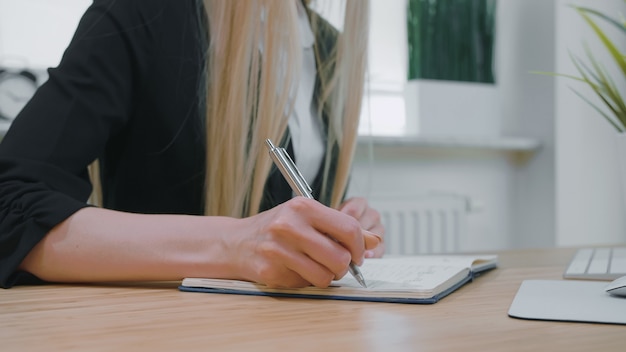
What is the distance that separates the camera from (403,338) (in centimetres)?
42

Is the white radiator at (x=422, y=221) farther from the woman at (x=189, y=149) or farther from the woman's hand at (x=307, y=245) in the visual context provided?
the woman's hand at (x=307, y=245)

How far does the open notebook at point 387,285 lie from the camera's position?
0.55 metres

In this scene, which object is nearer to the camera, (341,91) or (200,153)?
(200,153)

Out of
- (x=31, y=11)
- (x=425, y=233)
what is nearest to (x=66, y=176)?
(x=31, y=11)

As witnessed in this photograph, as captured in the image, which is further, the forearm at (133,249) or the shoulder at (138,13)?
the shoulder at (138,13)

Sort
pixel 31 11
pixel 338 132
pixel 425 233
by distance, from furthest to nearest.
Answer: pixel 425 233 < pixel 31 11 < pixel 338 132

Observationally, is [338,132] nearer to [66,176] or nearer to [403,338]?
[66,176]

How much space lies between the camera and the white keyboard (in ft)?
2.32

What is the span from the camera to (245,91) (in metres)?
0.94

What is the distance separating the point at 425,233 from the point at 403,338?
1.49 meters

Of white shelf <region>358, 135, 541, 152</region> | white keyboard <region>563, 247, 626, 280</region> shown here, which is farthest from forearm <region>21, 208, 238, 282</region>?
white shelf <region>358, 135, 541, 152</region>

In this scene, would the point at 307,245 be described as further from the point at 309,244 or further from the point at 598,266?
the point at 598,266

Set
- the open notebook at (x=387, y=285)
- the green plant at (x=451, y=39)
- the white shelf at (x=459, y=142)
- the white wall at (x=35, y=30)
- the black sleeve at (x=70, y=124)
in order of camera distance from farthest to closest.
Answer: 1. the green plant at (x=451, y=39)
2. the white shelf at (x=459, y=142)
3. the white wall at (x=35, y=30)
4. the black sleeve at (x=70, y=124)
5. the open notebook at (x=387, y=285)

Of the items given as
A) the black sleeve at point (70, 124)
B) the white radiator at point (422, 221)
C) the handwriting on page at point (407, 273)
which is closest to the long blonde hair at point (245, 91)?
the black sleeve at point (70, 124)
